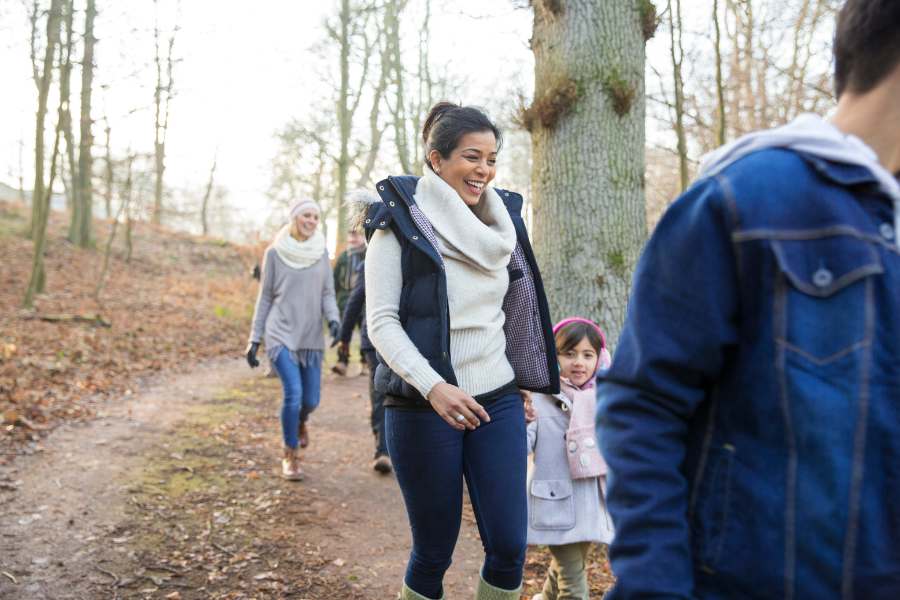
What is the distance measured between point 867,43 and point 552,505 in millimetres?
2417

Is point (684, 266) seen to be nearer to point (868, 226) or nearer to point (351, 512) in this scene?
point (868, 226)

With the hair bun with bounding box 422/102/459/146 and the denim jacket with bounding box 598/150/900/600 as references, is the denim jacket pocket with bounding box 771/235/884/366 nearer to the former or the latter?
the denim jacket with bounding box 598/150/900/600

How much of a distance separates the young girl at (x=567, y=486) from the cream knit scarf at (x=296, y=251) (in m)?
3.15

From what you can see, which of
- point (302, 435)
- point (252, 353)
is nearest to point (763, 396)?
point (252, 353)

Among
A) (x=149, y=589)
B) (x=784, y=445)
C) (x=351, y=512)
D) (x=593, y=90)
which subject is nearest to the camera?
(x=784, y=445)

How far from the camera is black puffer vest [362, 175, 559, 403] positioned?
2.48m

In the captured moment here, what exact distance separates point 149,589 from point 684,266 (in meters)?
3.71

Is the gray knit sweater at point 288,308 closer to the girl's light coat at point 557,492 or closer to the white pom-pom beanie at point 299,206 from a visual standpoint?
the white pom-pom beanie at point 299,206

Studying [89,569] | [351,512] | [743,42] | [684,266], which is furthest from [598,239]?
[743,42]

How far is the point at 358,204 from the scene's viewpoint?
2.80m

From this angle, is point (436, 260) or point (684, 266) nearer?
point (684, 266)

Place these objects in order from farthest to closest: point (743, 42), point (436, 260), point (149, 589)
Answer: point (743, 42)
point (149, 589)
point (436, 260)

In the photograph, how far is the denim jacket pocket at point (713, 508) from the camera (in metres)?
1.07

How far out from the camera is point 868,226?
1.05 m
